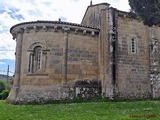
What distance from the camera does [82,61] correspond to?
17406 mm

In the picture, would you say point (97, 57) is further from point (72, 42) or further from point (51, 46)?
point (51, 46)

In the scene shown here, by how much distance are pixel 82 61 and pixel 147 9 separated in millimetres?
7110

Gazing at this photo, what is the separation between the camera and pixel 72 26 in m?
17.1

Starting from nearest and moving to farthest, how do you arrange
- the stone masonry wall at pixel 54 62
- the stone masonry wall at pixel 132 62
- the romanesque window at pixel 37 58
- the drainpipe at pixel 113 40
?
the stone masonry wall at pixel 54 62, the romanesque window at pixel 37 58, the drainpipe at pixel 113 40, the stone masonry wall at pixel 132 62

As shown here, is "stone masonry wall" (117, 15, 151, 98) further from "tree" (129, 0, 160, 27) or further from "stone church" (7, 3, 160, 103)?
"tree" (129, 0, 160, 27)

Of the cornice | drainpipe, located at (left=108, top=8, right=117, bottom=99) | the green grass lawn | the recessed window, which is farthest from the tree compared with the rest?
the recessed window

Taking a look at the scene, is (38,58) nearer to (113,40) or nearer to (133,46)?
(113,40)

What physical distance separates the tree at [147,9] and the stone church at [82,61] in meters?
5.58

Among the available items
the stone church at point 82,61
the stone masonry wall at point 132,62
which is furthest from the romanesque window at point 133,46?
the stone masonry wall at point 132,62

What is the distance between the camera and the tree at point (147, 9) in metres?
11.3

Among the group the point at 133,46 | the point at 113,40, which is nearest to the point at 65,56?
the point at 113,40

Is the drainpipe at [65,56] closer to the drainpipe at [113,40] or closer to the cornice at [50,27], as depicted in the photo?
the cornice at [50,27]

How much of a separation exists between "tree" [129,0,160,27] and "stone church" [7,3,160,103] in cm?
558

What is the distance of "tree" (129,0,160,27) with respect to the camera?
11.3 meters
